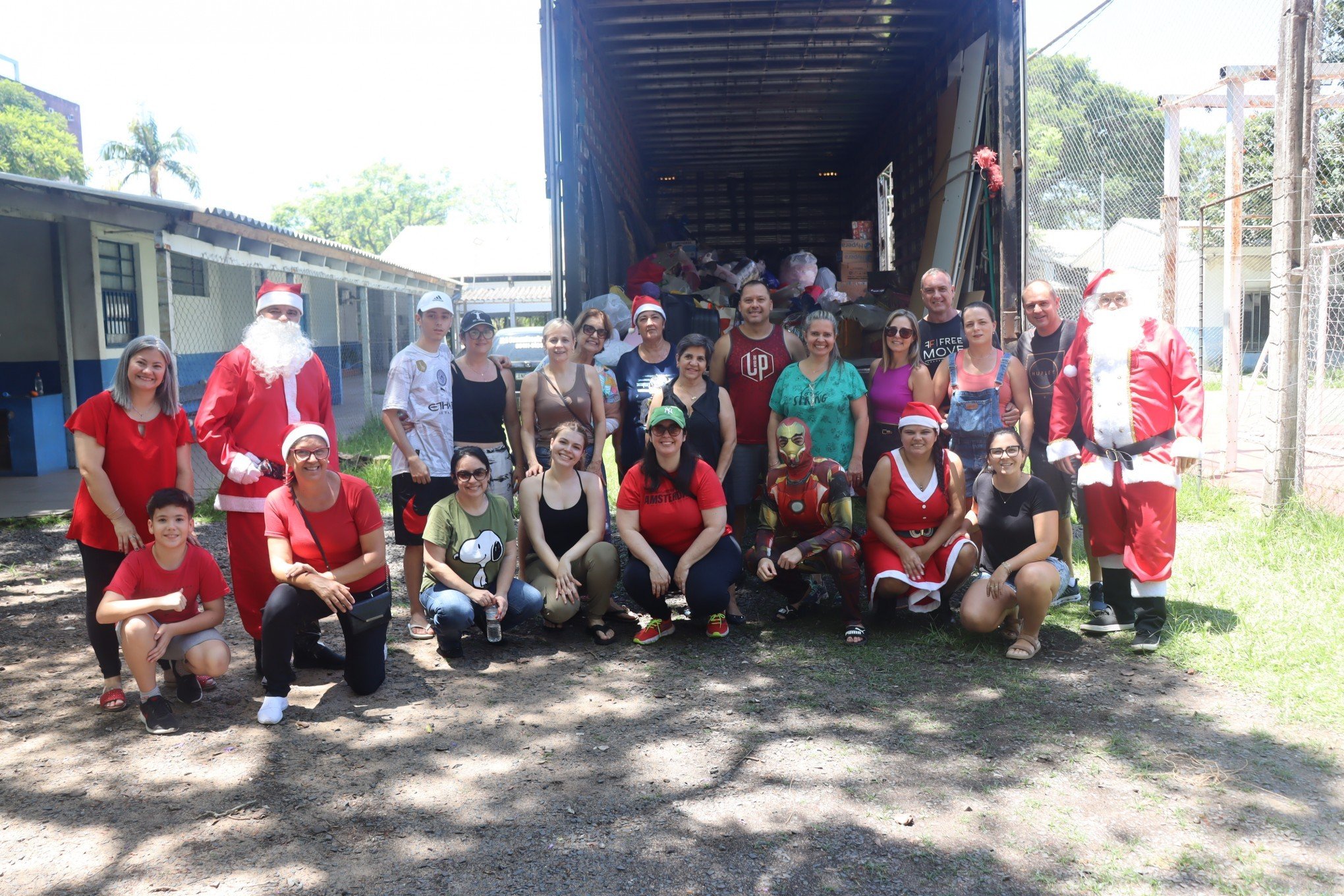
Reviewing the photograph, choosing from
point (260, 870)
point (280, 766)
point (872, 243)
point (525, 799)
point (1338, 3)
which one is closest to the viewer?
point (260, 870)

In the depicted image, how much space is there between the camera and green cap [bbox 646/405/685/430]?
480 centimetres

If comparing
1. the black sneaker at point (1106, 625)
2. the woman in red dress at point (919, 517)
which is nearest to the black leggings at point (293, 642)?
the woman in red dress at point (919, 517)

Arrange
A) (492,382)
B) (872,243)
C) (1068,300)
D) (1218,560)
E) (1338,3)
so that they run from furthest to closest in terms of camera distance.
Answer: (1068,300) < (872,243) < (1338,3) < (1218,560) < (492,382)

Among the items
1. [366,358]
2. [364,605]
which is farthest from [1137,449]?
[366,358]

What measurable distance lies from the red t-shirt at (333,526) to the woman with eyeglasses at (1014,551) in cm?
266

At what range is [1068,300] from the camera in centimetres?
1288

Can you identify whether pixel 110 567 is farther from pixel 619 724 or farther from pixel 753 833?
pixel 753 833

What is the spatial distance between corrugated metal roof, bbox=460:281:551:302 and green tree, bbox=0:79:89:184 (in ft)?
55.4

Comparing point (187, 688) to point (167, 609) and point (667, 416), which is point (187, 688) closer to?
point (167, 609)

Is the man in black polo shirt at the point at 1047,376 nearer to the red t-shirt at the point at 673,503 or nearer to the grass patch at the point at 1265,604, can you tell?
the grass patch at the point at 1265,604

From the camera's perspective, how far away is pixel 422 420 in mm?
4973

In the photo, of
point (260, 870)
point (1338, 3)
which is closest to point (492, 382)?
point (260, 870)

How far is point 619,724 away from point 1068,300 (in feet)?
35.4

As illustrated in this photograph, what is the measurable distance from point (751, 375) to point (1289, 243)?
140 inches
